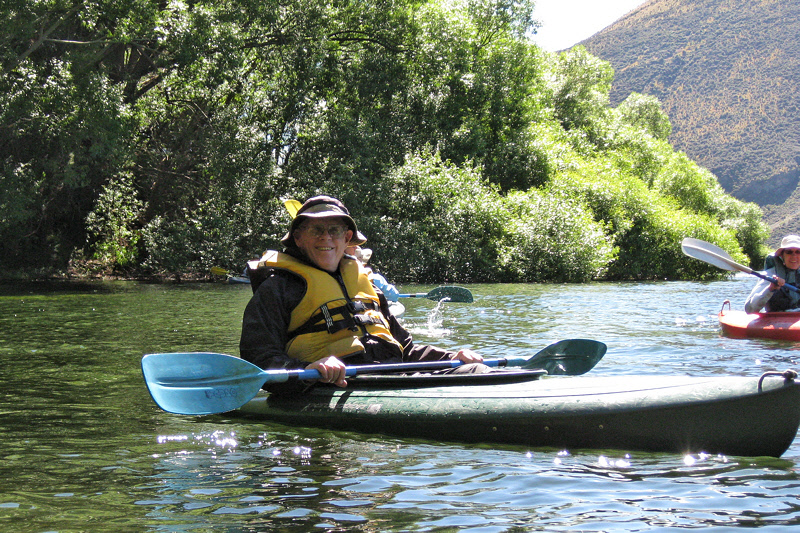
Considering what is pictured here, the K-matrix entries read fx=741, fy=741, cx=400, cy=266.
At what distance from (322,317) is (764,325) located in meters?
5.92

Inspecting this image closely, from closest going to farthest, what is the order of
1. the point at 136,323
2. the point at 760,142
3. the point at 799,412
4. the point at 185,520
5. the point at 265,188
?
the point at 185,520
the point at 799,412
the point at 136,323
the point at 265,188
the point at 760,142

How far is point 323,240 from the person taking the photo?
4.27 metres

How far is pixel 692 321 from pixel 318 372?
787 cm

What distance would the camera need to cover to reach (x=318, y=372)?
3.97m

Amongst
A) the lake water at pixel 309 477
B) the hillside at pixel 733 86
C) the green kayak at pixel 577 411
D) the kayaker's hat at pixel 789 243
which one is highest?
the hillside at pixel 733 86

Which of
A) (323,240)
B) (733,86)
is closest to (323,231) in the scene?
(323,240)

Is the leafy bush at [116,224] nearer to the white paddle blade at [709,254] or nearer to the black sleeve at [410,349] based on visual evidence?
the white paddle blade at [709,254]

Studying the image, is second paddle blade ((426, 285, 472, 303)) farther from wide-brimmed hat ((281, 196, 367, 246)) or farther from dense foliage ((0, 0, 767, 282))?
dense foliage ((0, 0, 767, 282))

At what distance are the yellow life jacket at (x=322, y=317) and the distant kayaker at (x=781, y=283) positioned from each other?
226 inches

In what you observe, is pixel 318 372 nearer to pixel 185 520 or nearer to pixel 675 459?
pixel 185 520

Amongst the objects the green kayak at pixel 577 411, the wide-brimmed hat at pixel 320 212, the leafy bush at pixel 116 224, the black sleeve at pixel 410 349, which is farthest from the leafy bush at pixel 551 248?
the green kayak at pixel 577 411

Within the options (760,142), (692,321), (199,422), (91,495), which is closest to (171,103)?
(692,321)

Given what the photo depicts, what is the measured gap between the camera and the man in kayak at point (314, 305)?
13.5 feet

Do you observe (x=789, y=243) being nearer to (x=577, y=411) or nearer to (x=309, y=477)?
(x=577, y=411)
